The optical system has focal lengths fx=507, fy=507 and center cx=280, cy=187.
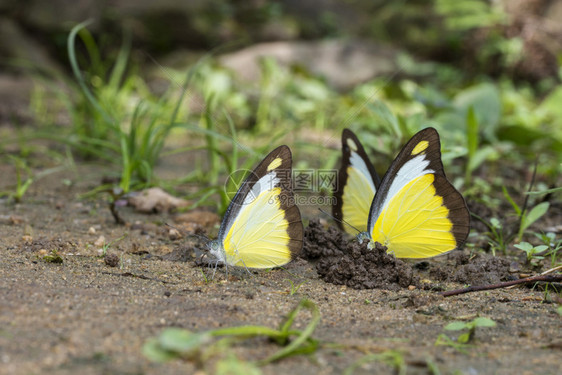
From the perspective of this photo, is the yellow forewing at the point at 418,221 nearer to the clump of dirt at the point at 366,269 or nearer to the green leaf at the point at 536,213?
the clump of dirt at the point at 366,269

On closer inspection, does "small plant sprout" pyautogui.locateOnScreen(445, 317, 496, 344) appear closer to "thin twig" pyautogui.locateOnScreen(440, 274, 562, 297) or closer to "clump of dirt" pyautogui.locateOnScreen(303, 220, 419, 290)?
"thin twig" pyautogui.locateOnScreen(440, 274, 562, 297)

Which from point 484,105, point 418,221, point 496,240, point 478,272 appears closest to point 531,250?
point 478,272

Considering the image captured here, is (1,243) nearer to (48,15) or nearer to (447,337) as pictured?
(447,337)

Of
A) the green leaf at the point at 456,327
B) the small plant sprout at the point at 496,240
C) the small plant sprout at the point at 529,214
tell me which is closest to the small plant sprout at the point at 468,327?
the green leaf at the point at 456,327

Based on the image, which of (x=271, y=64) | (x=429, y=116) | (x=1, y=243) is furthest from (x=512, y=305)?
(x=271, y=64)

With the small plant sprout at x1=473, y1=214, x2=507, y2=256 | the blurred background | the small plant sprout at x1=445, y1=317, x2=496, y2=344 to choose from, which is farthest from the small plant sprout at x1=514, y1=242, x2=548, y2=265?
the blurred background

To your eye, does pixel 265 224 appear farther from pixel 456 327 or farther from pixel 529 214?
pixel 529 214
